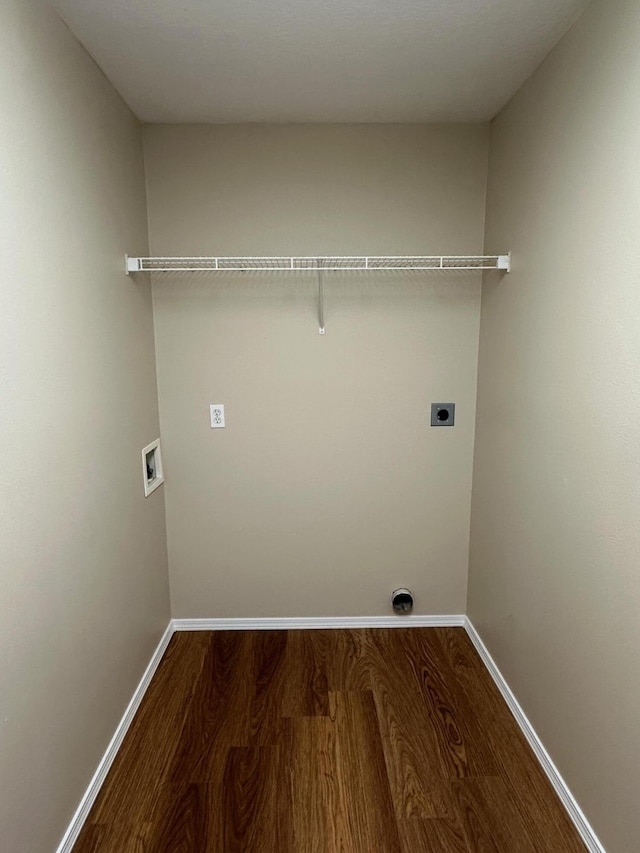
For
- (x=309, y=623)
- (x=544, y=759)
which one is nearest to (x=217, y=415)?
(x=309, y=623)

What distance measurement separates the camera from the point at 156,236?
217cm

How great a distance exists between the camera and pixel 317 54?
158 centimetres

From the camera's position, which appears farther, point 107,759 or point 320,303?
point 320,303

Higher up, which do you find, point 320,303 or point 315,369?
point 320,303

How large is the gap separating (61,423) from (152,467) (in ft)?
2.86

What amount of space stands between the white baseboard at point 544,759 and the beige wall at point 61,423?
1.56m

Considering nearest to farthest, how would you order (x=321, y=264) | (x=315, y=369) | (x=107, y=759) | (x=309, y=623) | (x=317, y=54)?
(x=317, y=54)
(x=107, y=759)
(x=321, y=264)
(x=315, y=369)
(x=309, y=623)

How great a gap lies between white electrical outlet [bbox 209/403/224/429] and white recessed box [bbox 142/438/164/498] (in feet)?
0.92

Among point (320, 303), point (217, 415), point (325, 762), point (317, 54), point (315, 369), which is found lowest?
point (325, 762)

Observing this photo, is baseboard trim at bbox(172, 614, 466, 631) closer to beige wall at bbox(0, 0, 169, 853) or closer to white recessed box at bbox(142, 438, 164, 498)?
beige wall at bbox(0, 0, 169, 853)

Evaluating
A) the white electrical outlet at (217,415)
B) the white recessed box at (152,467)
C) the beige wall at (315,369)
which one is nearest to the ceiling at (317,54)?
the beige wall at (315,369)

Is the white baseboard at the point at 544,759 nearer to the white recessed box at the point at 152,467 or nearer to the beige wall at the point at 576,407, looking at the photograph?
the beige wall at the point at 576,407

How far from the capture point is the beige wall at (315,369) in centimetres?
213

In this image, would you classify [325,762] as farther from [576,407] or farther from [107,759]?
[576,407]
